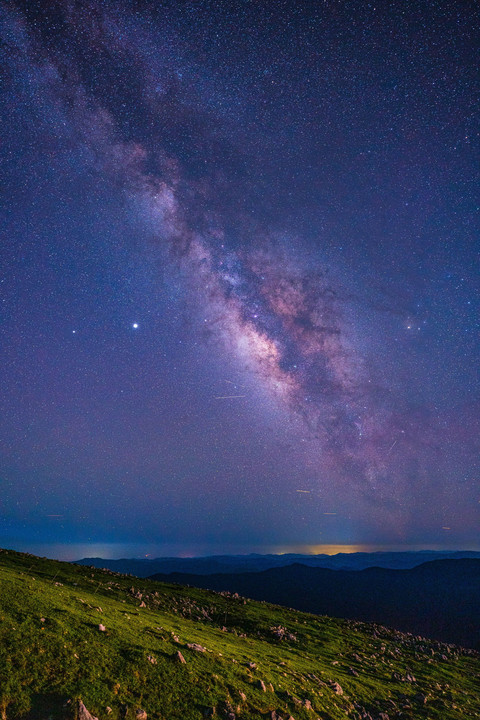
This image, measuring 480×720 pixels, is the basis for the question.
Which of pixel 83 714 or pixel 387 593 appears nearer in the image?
pixel 83 714

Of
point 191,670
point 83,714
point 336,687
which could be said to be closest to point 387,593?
point 336,687

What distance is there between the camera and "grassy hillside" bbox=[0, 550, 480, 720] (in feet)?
32.4

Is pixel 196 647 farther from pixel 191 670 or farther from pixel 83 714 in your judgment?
pixel 83 714

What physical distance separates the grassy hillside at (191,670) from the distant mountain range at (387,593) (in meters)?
92.1

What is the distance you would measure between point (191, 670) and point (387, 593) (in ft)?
586

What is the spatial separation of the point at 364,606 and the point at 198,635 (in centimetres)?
14918

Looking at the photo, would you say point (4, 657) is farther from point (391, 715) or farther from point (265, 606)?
point (265, 606)

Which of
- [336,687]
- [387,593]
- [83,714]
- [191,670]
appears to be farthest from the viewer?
[387,593]

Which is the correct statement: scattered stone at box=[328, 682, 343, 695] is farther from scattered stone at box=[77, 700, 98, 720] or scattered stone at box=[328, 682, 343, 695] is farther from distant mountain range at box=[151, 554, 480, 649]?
distant mountain range at box=[151, 554, 480, 649]

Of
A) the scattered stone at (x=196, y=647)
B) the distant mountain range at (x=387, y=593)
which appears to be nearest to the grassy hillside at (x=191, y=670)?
the scattered stone at (x=196, y=647)

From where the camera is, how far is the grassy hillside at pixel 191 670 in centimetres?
987

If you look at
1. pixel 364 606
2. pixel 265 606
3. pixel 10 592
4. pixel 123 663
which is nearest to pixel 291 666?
pixel 123 663

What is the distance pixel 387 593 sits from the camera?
506 feet

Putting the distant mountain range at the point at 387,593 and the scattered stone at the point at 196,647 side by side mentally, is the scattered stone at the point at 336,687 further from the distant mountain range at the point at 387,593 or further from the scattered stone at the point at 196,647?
the distant mountain range at the point at 387,593
